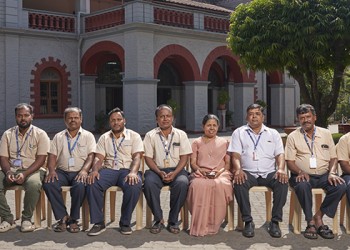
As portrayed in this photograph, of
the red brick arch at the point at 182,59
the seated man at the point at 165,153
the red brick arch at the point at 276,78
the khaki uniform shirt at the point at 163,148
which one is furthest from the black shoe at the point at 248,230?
the red brick arch at the point at 276,78

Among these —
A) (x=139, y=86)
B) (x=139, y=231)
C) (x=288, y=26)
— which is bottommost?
(x=139, y=231)

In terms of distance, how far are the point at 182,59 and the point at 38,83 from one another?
598 centimetres

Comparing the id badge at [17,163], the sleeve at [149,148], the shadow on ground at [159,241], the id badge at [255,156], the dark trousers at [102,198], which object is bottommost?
the shadow on ground at [159,241]

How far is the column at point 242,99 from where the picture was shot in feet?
77.2

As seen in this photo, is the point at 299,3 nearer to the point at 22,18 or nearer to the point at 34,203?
the point at 34,203

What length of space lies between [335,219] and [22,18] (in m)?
16.8

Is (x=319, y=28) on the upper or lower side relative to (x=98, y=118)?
upper

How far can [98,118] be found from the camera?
69.5ft

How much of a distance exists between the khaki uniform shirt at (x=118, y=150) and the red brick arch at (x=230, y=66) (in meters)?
15.2

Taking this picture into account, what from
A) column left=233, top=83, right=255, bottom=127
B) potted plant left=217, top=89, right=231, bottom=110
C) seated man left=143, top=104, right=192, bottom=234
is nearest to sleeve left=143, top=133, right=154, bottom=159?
seated man left=143, top=104, right=192, bottom=234

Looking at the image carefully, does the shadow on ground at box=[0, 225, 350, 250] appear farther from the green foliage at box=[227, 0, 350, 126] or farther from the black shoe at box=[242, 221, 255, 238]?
the green foliage at box=[227, 0, 350, 126]

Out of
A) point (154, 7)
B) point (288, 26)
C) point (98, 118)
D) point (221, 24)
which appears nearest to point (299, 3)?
point (288, 26)

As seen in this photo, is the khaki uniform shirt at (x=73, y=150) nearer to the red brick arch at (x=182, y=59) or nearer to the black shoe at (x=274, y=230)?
the black shoe at (x=274, y=230)

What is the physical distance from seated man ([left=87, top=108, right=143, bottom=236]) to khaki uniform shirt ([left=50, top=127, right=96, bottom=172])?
14 centimetres
